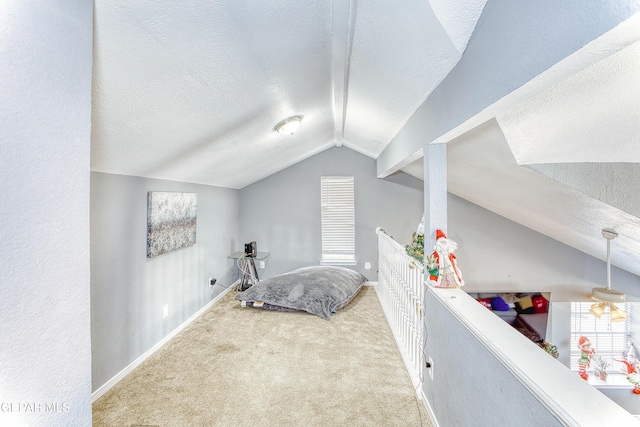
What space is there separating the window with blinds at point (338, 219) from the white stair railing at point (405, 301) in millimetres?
1024

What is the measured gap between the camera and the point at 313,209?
4840 millimetres

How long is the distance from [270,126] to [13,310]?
87.8 inches

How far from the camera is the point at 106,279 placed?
2.09m

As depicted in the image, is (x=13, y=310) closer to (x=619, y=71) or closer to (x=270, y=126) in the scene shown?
(x=619, y=71)

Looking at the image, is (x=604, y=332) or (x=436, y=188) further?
(x=604, y=332)

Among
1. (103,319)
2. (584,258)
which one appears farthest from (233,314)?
(584,258)

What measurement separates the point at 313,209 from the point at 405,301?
2485 millimetres

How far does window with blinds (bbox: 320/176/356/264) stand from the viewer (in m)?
4.78

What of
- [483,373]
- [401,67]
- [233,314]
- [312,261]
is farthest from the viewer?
[312,261]

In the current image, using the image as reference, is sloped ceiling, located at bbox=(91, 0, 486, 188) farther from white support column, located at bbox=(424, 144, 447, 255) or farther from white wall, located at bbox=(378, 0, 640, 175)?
white support column, located at bbox=(424, 144, 447, 255)

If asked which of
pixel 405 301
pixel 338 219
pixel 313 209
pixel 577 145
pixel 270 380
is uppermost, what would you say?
pixel 577 145

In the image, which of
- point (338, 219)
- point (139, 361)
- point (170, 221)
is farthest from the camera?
point (338, 219)

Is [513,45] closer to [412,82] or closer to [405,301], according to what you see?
[412,82]

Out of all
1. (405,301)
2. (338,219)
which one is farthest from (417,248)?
(338,219)
